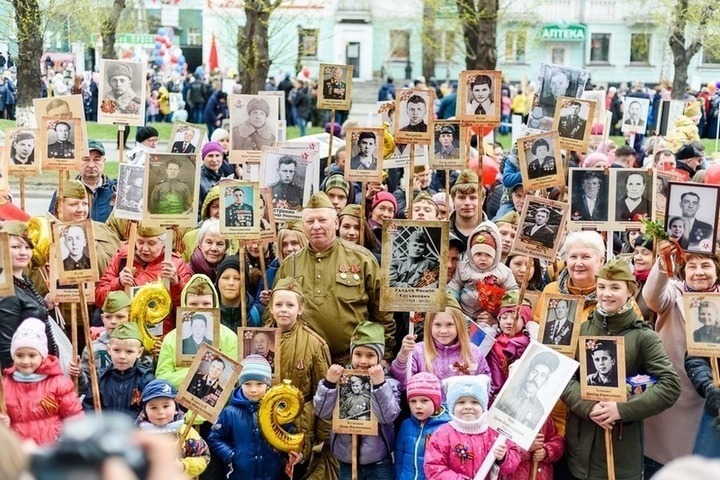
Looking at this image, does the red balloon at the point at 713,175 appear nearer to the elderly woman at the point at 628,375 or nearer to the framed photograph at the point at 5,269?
the elderly woman at the point at 628,375

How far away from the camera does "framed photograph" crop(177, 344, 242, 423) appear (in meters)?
5.98

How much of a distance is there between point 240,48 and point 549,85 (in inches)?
433

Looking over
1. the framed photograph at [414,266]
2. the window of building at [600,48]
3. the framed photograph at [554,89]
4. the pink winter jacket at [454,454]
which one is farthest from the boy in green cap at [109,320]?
the window of building at [600,48]

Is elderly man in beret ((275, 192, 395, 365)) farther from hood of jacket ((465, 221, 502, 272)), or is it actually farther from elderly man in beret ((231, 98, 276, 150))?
elderly man in beret ((231, 98, 276, 150))

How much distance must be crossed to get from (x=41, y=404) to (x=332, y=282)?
6.19 feet

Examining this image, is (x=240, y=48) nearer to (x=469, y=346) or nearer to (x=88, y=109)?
(x=88, y=109)

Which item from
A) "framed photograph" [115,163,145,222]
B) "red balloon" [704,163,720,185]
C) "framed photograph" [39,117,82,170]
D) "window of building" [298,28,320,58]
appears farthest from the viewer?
"window of building" [298,28,320,58]

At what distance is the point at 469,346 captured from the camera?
6.63 meters

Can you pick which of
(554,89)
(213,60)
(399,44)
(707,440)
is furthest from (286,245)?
(399,44)

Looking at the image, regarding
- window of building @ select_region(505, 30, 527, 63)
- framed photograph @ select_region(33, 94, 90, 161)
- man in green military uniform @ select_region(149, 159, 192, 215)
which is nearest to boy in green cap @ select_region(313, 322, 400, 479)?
man in green military uniform @ select_region(149, 159, 192, 215)

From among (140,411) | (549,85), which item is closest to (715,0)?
(549,85)

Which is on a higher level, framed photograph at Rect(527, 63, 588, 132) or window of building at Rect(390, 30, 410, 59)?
window of building at Rect(390, 30, 410, 59)

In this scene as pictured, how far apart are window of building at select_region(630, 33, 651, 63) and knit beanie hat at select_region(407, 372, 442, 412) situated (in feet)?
150

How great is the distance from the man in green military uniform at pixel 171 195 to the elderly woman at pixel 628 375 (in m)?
2.93
